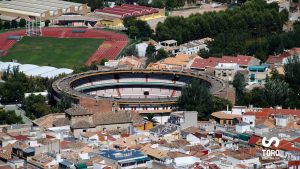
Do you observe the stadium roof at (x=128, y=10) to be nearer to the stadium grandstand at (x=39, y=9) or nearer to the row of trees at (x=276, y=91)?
the stadium grandstand at (x=39, y=9)

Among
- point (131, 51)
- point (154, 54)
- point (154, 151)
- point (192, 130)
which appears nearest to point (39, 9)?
point (131, 51)

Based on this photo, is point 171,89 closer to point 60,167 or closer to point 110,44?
point 110,44

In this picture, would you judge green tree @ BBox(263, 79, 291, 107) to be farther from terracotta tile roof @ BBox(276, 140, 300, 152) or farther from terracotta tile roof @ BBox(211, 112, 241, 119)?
terracotta tile roof @ BBox(276, 140, 300, 152)

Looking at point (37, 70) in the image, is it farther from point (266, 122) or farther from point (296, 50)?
point (266, 122)

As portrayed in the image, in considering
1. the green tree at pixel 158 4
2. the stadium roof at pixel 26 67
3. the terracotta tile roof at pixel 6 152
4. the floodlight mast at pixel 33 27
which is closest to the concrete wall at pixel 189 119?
the terracotta tile roof at pixel 6 152

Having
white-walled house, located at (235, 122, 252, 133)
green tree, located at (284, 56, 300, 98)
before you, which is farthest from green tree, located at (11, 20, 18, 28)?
white-walled house, located at (235, 122, 252, 133)

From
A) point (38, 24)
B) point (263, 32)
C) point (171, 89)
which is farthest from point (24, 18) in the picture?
point (171, 89)
